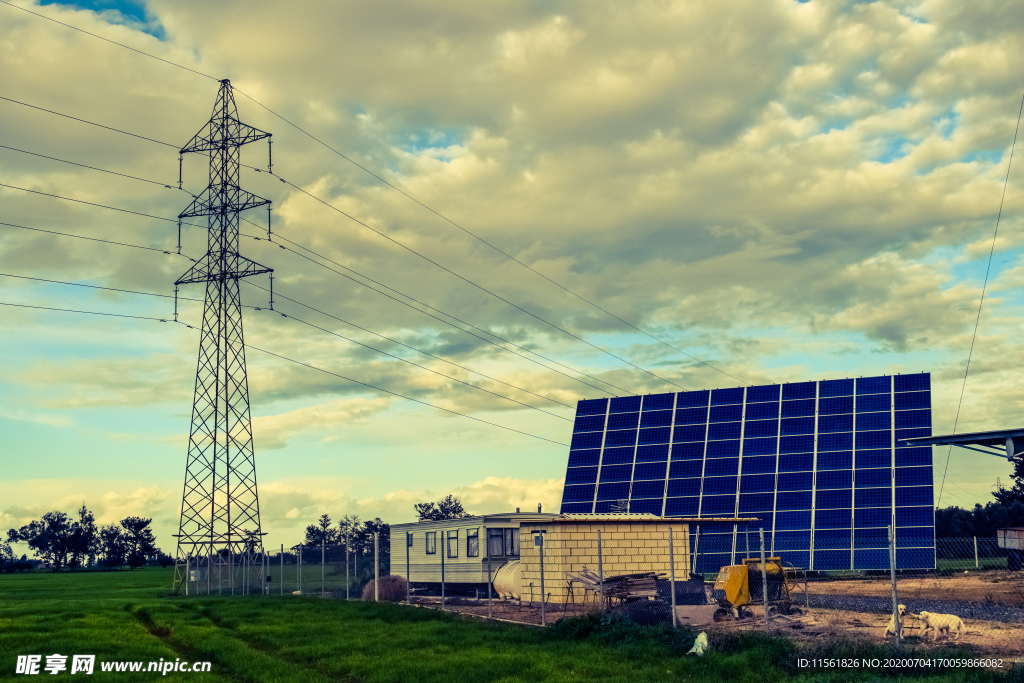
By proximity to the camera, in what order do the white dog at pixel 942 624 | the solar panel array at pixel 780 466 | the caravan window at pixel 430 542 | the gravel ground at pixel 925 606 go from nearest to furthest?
1. the white dog at pixel 942 624
2. the gravel ground at pixel 925 606
3. the solar panel array at pixel 780 466
4. the caravan window at pixel 430 542

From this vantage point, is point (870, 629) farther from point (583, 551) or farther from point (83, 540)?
point (83, 540)

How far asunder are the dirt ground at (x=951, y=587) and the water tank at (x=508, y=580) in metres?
12.2

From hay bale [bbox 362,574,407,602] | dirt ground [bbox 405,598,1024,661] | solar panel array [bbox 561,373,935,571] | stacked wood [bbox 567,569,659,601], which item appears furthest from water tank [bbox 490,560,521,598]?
solar panel array [bbox 561,373,935,571]

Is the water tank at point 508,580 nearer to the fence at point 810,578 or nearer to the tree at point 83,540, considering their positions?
the fence at point 810,578

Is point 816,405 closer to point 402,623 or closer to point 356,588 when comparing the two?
point 356,588

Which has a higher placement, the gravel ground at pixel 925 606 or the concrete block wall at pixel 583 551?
the concrete block wall at pixel 583 551

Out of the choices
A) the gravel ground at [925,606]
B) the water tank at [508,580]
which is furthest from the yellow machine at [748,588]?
the water tank at [508,580]

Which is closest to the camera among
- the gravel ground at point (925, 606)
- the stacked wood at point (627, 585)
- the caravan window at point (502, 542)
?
the gravel ground at point (925, 606)

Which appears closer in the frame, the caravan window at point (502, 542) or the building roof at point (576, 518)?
the building roof at point (576, 518)

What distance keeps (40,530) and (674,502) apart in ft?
510

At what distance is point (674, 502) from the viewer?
54031 millimetres

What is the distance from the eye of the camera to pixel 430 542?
49281mm

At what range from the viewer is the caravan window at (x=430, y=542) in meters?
48.8

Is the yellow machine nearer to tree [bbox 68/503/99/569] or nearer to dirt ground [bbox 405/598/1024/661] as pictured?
dirt ground [bbox 405/598/1024/661]
